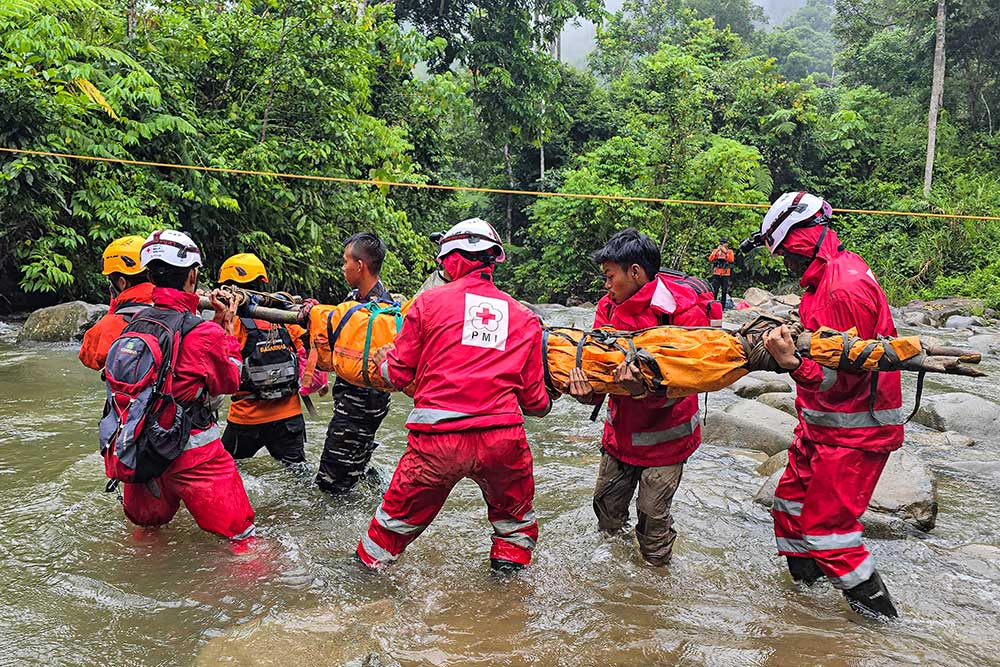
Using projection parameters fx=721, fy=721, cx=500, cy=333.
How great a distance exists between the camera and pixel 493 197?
104ft

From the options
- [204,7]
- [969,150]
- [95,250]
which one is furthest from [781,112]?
[95,250]

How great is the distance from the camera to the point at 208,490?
12.5 ft

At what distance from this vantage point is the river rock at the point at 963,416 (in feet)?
25.6

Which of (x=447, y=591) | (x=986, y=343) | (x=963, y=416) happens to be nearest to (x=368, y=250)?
(x=447, y=591)

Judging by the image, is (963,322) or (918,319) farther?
(918,319)

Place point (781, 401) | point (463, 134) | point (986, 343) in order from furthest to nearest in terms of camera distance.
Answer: point (463, 134) → point (986, 343) → point (781, 401)

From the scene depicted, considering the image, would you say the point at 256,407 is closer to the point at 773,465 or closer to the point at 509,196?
the point at 773,465

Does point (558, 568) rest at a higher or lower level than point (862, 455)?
lower

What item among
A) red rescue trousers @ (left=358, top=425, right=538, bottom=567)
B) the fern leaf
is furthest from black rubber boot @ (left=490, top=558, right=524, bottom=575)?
the fern leaf

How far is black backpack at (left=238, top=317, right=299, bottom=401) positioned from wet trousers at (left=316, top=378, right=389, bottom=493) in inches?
15.2

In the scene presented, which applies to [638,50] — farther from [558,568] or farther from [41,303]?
[558,568]

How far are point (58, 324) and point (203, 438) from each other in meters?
9.44

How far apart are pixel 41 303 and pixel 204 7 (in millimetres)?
6584

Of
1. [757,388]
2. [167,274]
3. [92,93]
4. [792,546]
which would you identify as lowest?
[757,388]
